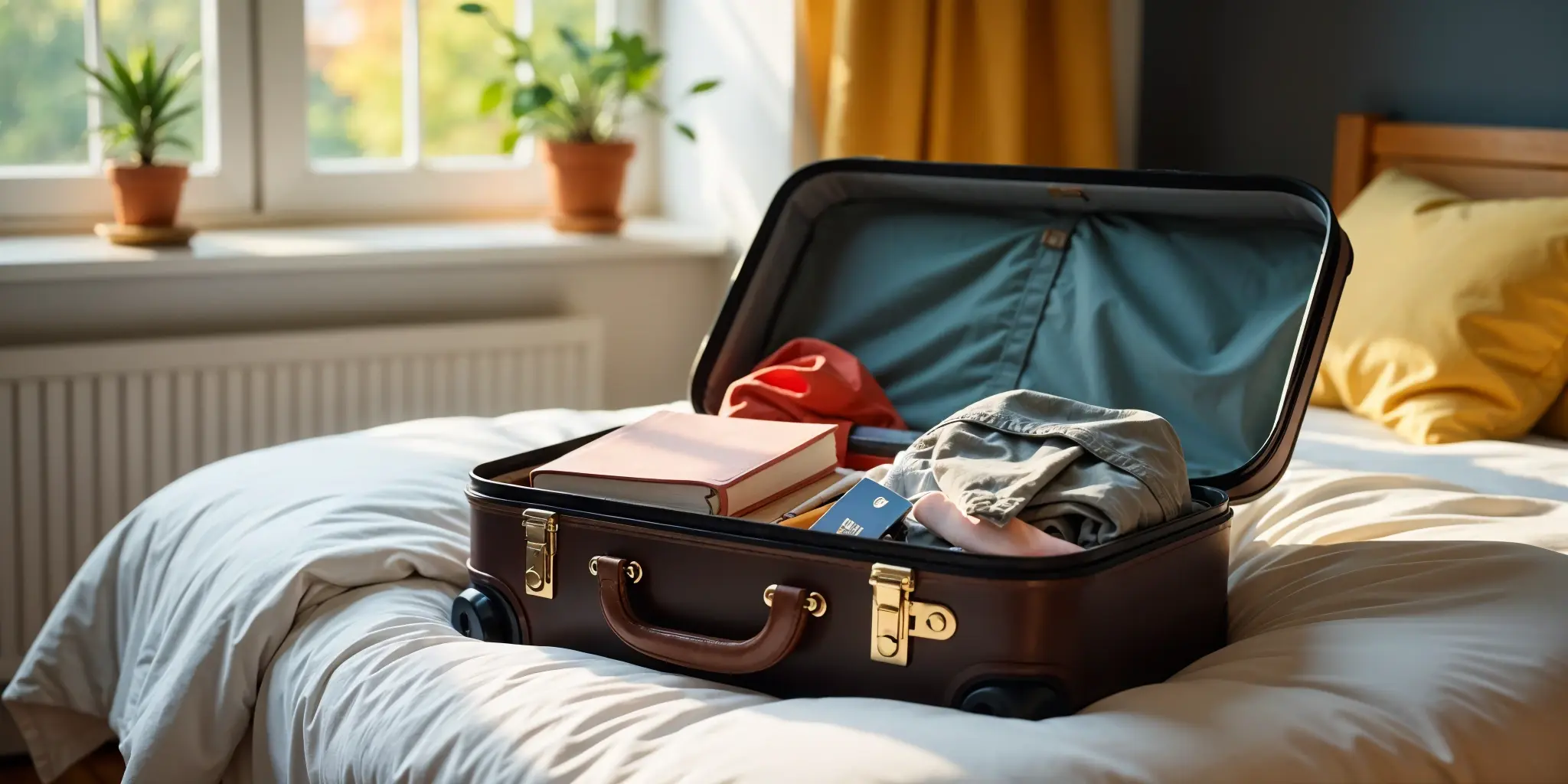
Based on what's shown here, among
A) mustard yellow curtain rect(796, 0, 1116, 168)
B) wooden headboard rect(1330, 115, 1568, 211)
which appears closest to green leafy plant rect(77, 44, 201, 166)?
mustard yellow curtain rect(796, 0, 1116, 168)

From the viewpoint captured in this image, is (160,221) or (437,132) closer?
(160,221)

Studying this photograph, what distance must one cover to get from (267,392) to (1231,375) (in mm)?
1477

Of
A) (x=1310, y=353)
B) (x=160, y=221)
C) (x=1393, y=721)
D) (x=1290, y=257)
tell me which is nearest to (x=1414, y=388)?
(x=1290, y=257)

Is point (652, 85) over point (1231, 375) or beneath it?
over

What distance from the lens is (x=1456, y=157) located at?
221 cm

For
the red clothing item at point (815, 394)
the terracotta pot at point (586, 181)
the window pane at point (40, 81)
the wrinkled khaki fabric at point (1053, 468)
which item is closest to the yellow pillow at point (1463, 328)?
the red clothing item at point (815, 394)

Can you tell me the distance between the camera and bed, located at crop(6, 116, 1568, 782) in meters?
0.94

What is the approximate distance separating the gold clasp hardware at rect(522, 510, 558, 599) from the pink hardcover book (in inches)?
1.8

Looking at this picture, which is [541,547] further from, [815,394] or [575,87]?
[575,87]

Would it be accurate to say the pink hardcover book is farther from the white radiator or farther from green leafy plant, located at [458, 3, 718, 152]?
green leafy plant, located at [458, 3, 718, 152]

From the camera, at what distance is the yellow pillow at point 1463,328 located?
73.3 inches

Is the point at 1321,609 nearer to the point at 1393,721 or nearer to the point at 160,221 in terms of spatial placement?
the point at 1393,721

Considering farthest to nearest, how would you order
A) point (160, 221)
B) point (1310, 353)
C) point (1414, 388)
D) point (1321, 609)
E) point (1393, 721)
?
point (160, 221), point (1414, 388), point (1310, 353), point (1321, 609), point (1393, 721)

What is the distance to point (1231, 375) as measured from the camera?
149cm
